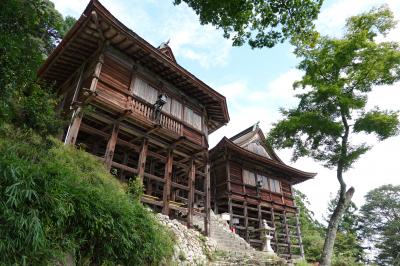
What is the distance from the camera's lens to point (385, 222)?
38188 millimetres

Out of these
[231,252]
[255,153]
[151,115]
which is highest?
[255,153]

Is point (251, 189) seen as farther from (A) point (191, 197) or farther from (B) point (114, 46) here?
(B) point (114, 46)

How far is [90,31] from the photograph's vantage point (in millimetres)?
10422

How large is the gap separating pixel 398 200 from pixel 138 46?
1751 inches

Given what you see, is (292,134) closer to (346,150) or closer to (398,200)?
(346,150)

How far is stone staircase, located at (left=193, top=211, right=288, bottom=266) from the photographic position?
32.7 ft

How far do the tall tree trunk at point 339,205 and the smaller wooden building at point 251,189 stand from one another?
616 centimetres

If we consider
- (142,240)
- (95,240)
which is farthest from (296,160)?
(95,240)

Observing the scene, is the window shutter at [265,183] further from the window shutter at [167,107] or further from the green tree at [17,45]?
the green tree at [17,45]

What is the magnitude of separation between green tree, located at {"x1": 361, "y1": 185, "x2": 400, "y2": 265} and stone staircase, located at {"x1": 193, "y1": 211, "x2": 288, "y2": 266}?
29.5 metres

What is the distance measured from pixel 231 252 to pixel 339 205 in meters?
4.66

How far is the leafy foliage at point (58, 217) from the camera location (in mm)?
3746

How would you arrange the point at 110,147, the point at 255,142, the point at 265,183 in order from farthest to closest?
the point at 255,142, the point at 265,183, the point at 110,147

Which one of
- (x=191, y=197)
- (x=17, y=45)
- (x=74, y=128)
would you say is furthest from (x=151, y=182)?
(x=17, y=45)
